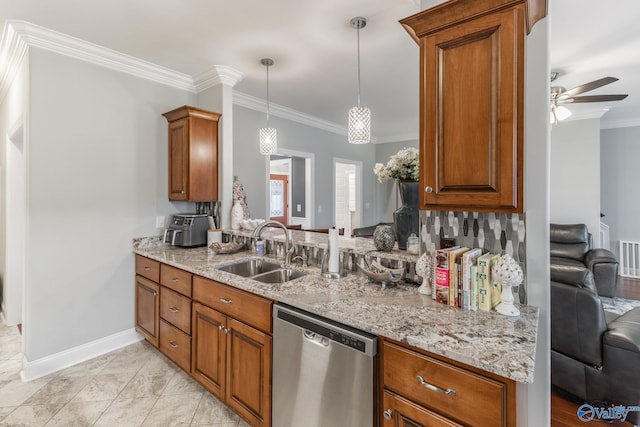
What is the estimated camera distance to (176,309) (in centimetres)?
232

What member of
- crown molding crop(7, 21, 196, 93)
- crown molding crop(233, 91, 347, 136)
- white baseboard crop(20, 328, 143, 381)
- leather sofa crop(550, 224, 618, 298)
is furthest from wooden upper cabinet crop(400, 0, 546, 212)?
leather sofa crop(550, 224, 618, 298)

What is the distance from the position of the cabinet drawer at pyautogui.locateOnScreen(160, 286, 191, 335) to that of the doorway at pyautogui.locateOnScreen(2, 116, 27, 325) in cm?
186

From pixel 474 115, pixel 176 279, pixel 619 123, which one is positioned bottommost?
pixel 176 279

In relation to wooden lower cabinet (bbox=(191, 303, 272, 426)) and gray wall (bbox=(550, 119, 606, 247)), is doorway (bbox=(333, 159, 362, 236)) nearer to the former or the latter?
gray wall (bbox=(550, 119, 606, 247))

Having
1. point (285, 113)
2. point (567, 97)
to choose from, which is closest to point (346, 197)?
point (285, 113)

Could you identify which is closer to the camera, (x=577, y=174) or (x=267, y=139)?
(x=267, y=139)

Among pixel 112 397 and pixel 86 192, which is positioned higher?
pixel 86 192

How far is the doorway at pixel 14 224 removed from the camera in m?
3.10

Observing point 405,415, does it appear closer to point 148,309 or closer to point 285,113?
point 148,309

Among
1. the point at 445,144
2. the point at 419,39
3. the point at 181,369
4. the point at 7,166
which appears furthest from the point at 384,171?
the point at 7,166

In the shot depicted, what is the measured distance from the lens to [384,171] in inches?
76.8

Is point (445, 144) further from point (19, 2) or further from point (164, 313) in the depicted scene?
point (19, 2)

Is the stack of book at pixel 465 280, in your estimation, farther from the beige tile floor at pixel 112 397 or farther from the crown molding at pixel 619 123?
the crown molding at pixel 619 123

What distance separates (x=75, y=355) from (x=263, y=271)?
5.71ft
